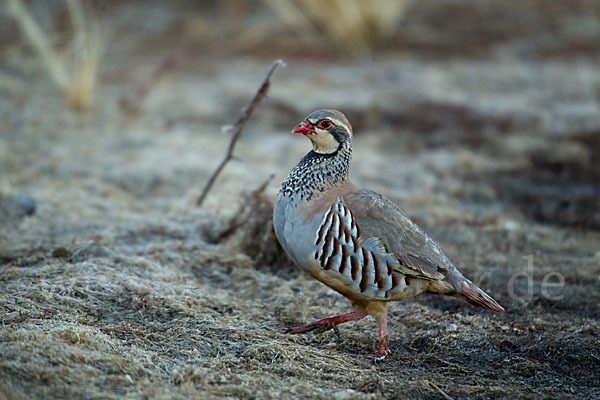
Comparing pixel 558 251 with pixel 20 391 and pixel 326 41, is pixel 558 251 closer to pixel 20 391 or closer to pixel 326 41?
pixel 20 391

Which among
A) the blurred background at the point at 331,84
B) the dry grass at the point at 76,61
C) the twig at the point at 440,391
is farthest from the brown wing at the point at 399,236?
the dry grass at the point at 76,61

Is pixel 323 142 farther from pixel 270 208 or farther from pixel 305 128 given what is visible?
pixel 270 208

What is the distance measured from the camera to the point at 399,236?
13.0 feet

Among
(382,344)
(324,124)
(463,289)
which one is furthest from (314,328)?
(324,124)

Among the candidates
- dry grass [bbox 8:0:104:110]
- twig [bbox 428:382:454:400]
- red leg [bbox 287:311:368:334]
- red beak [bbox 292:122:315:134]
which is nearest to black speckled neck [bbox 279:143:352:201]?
red beak [bbox 292:122:315:134]

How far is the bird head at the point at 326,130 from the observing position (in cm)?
409

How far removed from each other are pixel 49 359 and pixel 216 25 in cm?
1091

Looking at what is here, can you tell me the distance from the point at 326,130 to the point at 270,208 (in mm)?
1480

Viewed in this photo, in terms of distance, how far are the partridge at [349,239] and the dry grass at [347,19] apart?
8.03 m

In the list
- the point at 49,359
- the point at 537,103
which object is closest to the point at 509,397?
the point at 49,359

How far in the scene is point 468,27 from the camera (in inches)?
528

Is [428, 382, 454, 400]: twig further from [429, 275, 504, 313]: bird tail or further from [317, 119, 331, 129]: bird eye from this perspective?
[317, 119, 331, 129]: bird eye

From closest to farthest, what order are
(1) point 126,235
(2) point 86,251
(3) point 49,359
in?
(3) point 49,359, (2) point 86,251, (1) point 126,235

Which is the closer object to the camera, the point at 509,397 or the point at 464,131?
the point at 509,397
